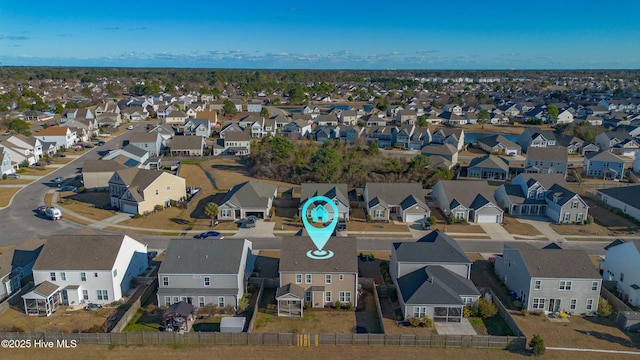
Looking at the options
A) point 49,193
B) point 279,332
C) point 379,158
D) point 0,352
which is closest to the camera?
point 0,352

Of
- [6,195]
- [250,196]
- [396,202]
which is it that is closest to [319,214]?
[250,196]

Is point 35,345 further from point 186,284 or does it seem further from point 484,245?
point 484,245

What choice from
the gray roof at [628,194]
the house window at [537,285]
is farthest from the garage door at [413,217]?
the gray roof at [628,194]

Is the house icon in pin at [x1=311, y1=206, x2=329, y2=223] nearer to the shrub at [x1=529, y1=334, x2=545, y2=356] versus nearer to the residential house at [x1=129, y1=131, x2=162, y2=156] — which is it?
the shrub at [x1=529, y1=334, x2=545, y2=356]

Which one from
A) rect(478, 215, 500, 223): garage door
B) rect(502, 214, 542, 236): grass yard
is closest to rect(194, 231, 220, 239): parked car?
rect(478, 215, 500, 223): garage door

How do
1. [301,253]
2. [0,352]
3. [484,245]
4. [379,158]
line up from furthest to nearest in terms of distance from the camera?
1. [379,158]
2. [484,245]
3. [301,253]
4. [0,352]

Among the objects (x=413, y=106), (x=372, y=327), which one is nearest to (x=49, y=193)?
(x=372, y=327)

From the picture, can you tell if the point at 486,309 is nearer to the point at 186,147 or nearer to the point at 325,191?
the point at 325,191
